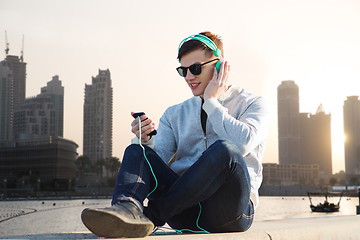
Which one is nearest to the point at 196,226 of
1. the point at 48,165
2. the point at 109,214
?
the point at 109,214

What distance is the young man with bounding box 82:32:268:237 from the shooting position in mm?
2602

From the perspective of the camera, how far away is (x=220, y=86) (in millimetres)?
3158

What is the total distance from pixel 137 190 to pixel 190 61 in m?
1.11

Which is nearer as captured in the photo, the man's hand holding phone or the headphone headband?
the man's hand holding phone

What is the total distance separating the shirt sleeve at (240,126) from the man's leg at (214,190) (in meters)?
0.22

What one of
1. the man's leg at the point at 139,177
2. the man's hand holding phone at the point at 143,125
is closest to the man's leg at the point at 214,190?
the man's leg at the point at 139,177

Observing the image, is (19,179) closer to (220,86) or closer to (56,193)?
(56,193)

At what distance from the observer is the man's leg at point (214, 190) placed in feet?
8.63

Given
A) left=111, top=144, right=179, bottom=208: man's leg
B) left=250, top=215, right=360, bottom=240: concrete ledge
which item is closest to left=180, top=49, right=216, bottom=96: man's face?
left=111, top=144, right=179, bottom=208: man's leg

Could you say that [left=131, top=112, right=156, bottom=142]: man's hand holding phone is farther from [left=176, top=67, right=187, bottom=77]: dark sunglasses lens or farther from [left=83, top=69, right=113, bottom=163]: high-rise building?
[left=83, top=69, right=113, bottom=163]: high-rise building

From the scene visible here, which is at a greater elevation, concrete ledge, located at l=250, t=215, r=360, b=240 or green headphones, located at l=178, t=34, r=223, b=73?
green headphones, located at l=178, t=34, r=223, b=73

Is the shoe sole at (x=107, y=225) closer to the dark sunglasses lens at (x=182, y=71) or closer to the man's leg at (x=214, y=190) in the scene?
the man's leg at (x=214, y=190)

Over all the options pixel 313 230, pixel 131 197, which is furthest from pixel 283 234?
pixel 131 197

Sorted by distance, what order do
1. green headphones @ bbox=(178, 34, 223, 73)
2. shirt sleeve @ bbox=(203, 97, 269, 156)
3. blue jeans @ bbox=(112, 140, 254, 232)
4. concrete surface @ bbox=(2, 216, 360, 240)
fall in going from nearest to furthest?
concrete surface @ bbox=(2, 216, 360, 240) < blue jeans @ bbox=(112, 140, 254, 232) < shirt sleeve @ bbox=(203, 97, 269, 156) < green headphones @ bbox=(178, 34, 223, 73)
